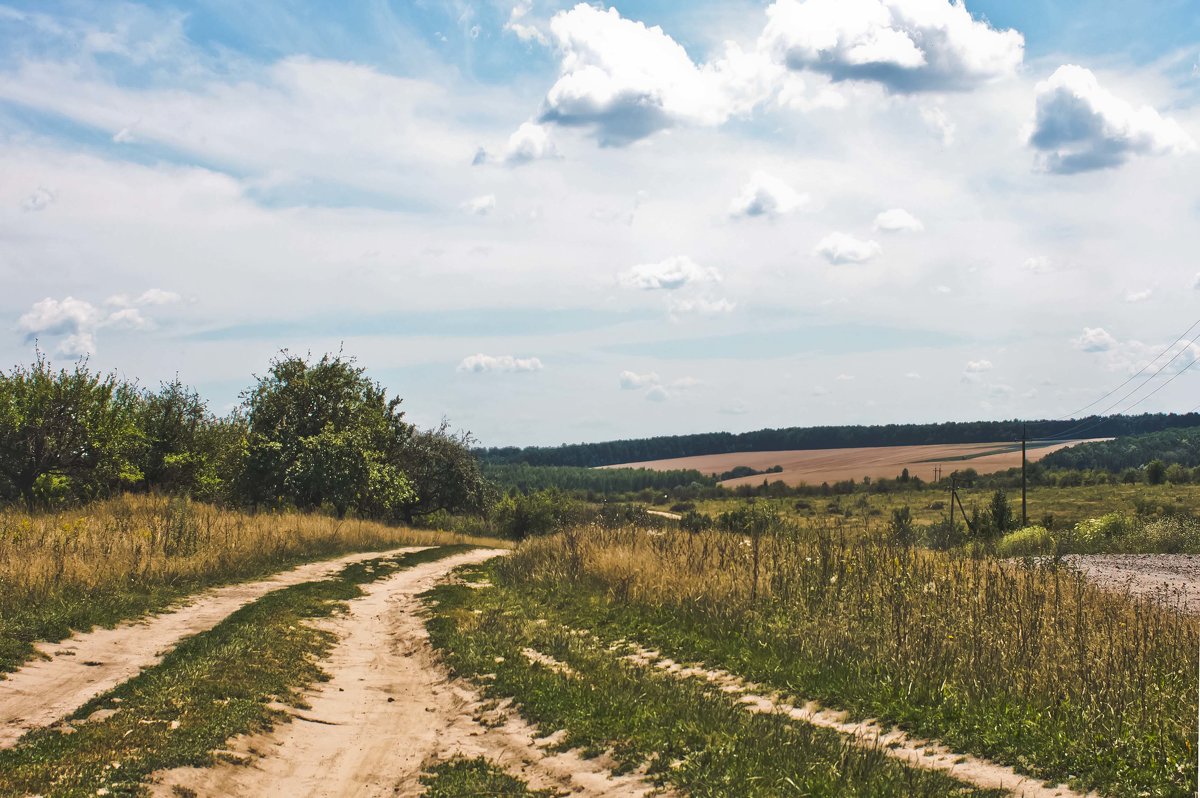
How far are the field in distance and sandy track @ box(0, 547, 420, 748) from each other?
92.8 metres

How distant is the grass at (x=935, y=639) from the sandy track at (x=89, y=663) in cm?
592

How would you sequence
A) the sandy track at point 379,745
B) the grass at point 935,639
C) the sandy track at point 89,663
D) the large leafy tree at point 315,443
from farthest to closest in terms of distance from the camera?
the large leafy tree at point 315,443 < the sandy track at point 89,663 < the grass at point 935,639 < the sandy track at point 379,745

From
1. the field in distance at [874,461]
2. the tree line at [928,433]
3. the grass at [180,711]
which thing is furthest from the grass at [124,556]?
the tree line at [928,433]

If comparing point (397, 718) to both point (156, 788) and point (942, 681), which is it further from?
point (942, 681)

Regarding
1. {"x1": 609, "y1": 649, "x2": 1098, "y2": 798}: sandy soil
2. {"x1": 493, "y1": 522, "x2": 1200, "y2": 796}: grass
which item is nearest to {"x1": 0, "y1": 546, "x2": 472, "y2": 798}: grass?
{"x1": 493, "y1": 522, "x2": 1200, "y2": 796}: grass

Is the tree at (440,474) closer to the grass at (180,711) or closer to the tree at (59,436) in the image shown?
the tree at (59,436)

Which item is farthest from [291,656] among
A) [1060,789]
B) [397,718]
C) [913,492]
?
[913,492]

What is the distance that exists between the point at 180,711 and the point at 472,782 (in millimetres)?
3131

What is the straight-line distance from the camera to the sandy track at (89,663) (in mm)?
8383

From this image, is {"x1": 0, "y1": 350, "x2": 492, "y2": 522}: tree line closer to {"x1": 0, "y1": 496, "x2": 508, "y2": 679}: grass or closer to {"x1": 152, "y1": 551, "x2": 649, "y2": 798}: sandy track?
{"x1": 0, "y1": 496, "x2": 508, "y2": 679}: grass

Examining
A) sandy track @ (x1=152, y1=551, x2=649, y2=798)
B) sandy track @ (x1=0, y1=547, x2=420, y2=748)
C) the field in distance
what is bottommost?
the field in distance

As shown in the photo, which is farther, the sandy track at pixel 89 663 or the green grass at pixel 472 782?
the sandy track at pixel 89 663

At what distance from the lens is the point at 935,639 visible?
33.6 feet

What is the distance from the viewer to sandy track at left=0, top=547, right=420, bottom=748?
838 centimetres
